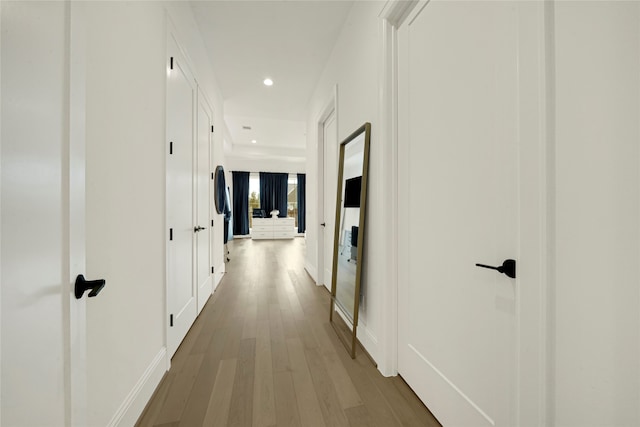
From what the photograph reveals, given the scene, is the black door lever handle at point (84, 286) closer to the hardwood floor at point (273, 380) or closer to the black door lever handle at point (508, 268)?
the hardwood floor at point (273, 380)

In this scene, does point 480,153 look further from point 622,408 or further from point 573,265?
point 622,408

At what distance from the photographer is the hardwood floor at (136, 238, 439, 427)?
4.26 feet

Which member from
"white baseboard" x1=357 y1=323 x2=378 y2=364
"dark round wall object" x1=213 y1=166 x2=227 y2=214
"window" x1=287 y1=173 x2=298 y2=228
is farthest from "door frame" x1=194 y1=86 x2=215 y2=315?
"window" x1=287 y1=173 x2=298 y2=228

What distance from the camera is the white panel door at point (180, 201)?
1.82 metres

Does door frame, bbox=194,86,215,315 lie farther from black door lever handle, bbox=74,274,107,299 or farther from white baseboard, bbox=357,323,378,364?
A: black door lever handle, bbox=74,274,107,299

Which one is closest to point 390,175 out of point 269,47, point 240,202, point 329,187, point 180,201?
point 329,187

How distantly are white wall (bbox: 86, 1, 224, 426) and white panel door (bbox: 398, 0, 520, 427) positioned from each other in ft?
5.02

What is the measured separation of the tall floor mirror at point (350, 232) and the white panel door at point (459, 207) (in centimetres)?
37

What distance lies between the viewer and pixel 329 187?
3043 millimetres

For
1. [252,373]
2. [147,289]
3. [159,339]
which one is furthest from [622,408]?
[159,339]

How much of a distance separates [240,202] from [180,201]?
277 inches

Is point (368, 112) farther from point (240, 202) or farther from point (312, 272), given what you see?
point (240, 202)

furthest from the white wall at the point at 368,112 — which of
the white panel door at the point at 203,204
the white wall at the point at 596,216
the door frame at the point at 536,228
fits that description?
the white panel door at the point at 203,204

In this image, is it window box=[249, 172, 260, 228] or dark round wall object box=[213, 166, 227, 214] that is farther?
window box=[249, 172, 260, 228]
